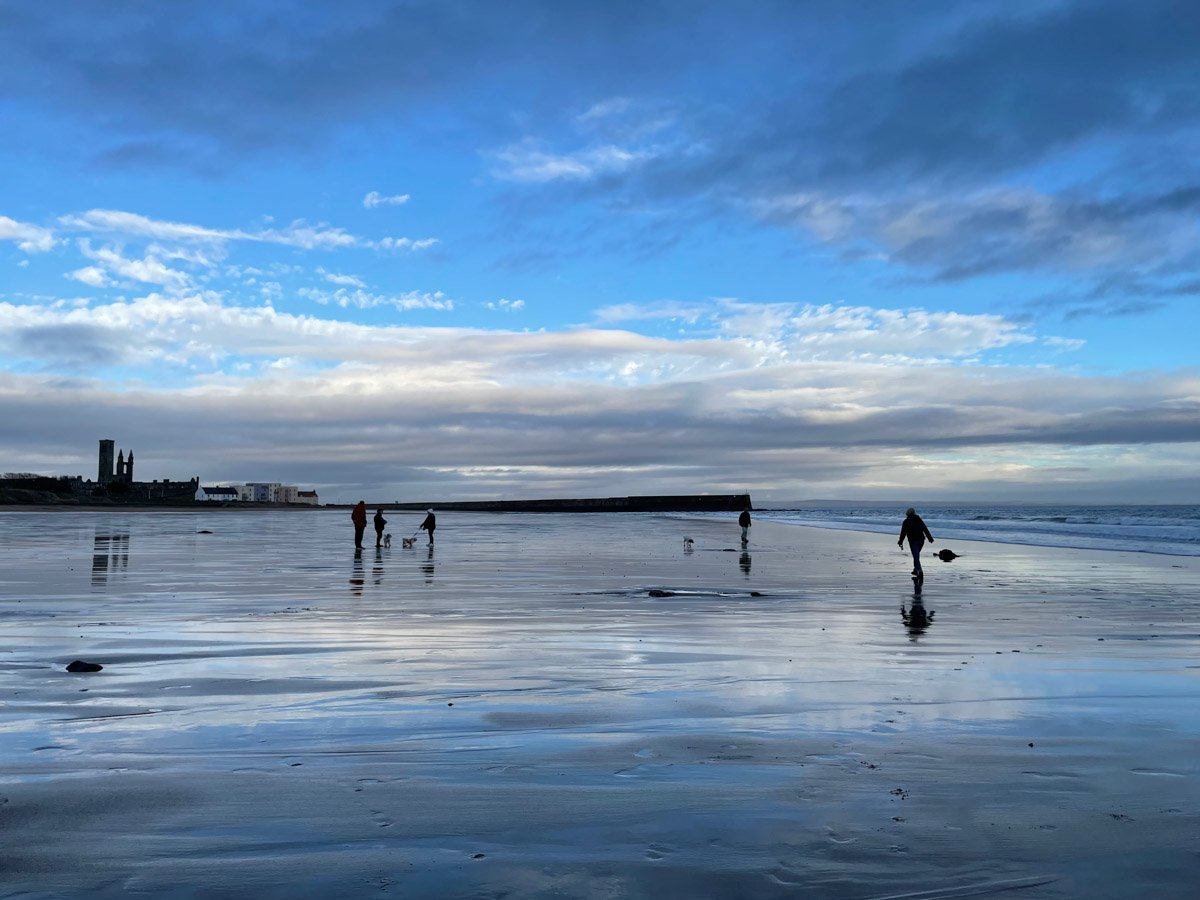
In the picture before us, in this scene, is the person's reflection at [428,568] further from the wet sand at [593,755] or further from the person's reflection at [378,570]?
the wet sand at [593,755]

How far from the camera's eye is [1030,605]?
17.4 metres

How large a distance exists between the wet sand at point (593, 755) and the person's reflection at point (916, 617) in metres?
0.14

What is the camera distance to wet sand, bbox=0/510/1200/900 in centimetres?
443

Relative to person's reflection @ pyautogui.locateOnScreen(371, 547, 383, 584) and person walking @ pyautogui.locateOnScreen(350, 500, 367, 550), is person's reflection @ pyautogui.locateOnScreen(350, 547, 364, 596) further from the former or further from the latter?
person walking @ pyautogui.locateOnScreen(350, 500, 367, 550)

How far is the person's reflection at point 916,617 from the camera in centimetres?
Answer: 1354

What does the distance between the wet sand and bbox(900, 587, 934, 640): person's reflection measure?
0.46 feet

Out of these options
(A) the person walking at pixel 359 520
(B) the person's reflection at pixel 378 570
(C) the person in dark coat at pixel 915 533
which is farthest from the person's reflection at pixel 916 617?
(A) the person walking at pixel 359 520

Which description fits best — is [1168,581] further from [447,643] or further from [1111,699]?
[447,643]

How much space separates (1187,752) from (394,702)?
5.90m

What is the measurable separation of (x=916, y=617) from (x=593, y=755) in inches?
410

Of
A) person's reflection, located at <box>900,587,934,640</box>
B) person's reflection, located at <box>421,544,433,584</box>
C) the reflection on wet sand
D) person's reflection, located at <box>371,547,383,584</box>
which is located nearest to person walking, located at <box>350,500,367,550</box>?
person's reflection, located at <box>371,547,383,584</box>

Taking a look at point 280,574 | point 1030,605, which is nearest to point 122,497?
point 280,574

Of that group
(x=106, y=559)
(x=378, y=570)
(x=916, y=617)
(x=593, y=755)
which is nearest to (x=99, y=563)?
(x=106, y=559)

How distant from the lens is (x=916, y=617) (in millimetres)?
15445
